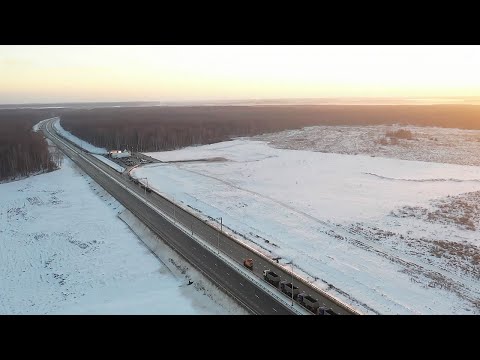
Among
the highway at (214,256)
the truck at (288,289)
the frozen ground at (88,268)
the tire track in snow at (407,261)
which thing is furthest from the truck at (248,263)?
the tire track in snow at (407,261)

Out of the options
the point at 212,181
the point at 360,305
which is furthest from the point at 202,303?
the point at 212,181

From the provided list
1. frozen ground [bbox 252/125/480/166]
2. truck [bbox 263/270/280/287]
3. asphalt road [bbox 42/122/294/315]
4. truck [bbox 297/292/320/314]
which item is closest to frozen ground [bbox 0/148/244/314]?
asphalt road [bbox 42/122/294/315]

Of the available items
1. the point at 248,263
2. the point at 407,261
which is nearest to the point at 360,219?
the point at 407,261

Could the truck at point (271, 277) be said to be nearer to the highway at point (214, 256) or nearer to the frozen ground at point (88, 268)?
→ the highway at point (214, 256)

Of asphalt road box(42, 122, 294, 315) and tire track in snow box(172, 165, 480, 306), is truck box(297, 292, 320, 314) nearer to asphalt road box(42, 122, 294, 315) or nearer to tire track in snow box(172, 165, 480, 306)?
asphalt road box(42, 122, 294, 315)

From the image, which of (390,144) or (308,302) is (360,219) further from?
(390,144)
